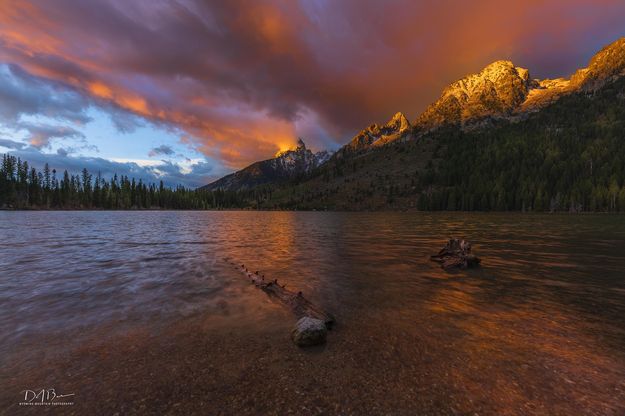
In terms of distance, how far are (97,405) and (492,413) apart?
9.86 meters

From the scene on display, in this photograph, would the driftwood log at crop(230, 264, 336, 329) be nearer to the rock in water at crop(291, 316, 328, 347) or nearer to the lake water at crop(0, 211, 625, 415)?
the lake water at crop(0, 211, 625, 415)

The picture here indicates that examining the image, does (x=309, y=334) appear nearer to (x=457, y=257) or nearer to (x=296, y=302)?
(x=296, y=302)

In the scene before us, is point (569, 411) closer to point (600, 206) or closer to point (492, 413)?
point (492, 413)

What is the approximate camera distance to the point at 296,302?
15547mm

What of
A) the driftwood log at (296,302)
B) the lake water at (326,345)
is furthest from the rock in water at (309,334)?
the driftwood log at (296,302)

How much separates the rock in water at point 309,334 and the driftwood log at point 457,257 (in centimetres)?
1787

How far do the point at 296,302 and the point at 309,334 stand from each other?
4.39 metres

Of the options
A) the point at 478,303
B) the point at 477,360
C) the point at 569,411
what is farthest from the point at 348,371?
the point at 478,303

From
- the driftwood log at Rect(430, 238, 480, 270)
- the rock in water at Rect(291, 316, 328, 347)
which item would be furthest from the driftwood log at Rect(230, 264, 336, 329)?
the driftwood log at Rect(430, 238, 480, 270)

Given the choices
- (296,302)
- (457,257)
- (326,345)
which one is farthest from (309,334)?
(457,257)

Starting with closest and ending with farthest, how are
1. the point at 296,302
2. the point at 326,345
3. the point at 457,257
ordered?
1. the point at 326,345
2. the point at 296,302
3. the point at 457,257

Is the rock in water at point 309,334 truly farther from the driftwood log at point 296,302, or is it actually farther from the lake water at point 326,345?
the driftwood log at point 296,302

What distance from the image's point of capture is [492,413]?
7.36 m

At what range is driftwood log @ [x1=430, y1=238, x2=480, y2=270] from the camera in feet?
84.8
